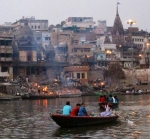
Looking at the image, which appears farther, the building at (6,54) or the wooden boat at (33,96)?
the building at (6,54)

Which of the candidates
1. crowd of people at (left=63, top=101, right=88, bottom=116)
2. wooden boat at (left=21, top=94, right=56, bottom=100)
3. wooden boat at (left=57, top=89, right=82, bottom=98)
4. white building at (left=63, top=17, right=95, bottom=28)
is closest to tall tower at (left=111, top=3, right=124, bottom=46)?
white building at (left=63, top=17, right=95, bottom=28)

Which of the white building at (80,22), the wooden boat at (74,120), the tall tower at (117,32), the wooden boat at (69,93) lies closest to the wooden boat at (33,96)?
the wooden boat at (69,93)

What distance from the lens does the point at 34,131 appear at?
18609 millimetres

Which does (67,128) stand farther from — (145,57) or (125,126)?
(145,57)

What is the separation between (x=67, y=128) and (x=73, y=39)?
70698mm

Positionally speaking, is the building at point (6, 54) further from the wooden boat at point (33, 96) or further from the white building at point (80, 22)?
the white building at point (80, 22)

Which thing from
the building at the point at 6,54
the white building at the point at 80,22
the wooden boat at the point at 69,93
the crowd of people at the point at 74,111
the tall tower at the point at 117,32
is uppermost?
the white building at the point at 80,22

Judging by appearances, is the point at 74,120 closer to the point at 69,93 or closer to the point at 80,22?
the point at 69,93

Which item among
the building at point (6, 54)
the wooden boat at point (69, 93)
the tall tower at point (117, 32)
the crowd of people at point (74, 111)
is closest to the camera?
the crowd of people at point (74, 111)

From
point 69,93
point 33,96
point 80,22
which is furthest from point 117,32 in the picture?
point 33,96

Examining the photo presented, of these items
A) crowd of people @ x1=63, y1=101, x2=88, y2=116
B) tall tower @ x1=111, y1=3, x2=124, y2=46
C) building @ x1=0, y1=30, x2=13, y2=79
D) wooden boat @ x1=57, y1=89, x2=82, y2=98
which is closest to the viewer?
crowd of people @ x1=63, y1=101, x2=88, y2=116

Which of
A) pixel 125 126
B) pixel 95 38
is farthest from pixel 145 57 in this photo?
pixel 125 126

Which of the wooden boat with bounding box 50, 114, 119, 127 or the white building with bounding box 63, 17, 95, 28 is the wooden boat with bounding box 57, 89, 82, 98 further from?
the white building with bounding box 63, 17, 95, 28

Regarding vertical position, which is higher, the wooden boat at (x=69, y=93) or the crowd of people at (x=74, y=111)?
the wooden boat at (x=69, y=93)
